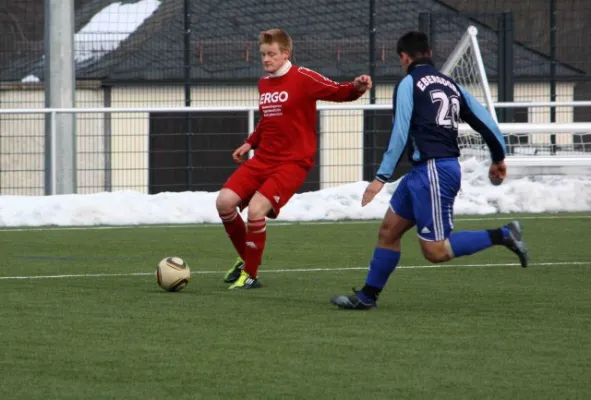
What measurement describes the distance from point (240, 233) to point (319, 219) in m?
6.22

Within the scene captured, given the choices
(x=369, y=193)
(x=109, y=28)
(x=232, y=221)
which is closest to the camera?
(x=369, y=193)

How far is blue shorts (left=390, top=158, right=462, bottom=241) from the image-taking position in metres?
8.38

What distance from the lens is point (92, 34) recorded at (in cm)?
2823

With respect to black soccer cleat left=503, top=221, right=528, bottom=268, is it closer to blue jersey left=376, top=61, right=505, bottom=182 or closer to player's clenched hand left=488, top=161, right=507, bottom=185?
Result: player's clenched hand left=488, top=161, right=507, bottom=185

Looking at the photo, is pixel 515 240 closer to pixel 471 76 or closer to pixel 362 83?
pixel 362 83

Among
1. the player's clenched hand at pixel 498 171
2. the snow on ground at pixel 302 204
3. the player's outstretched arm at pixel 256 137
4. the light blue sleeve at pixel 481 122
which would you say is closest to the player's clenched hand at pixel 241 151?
the player's outstretched arm at pixel 256 137

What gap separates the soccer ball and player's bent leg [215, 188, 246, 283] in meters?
0.53

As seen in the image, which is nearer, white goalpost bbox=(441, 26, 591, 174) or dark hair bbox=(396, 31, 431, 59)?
dark hair bbox=(396, 31, 431, 59)

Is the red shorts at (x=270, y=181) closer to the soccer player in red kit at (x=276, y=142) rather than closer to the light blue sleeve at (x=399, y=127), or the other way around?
the soccer player in red kit at (x=276, y=142)

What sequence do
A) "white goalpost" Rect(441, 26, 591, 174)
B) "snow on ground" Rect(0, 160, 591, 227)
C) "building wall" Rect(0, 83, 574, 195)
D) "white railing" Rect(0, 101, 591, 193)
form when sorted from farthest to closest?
1. "building wall" Rect(0, 83, 574, 195)
2. "white goalpost" Rect(441, 26, 591, 174)
3. "white railing" Rect(0, 101, 591, 193)
4. "snow on ground" Rect(0, 160, 591, 227)

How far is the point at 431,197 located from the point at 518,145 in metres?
10.3

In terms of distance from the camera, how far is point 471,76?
21.2 metres

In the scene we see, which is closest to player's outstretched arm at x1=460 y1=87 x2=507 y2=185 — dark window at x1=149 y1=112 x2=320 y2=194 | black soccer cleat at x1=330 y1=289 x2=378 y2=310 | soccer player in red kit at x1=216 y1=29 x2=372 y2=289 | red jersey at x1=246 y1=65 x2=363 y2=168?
black soccer cleat at x1=330 y1=289 x2=378 y2=310

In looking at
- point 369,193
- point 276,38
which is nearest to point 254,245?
point 276,38
